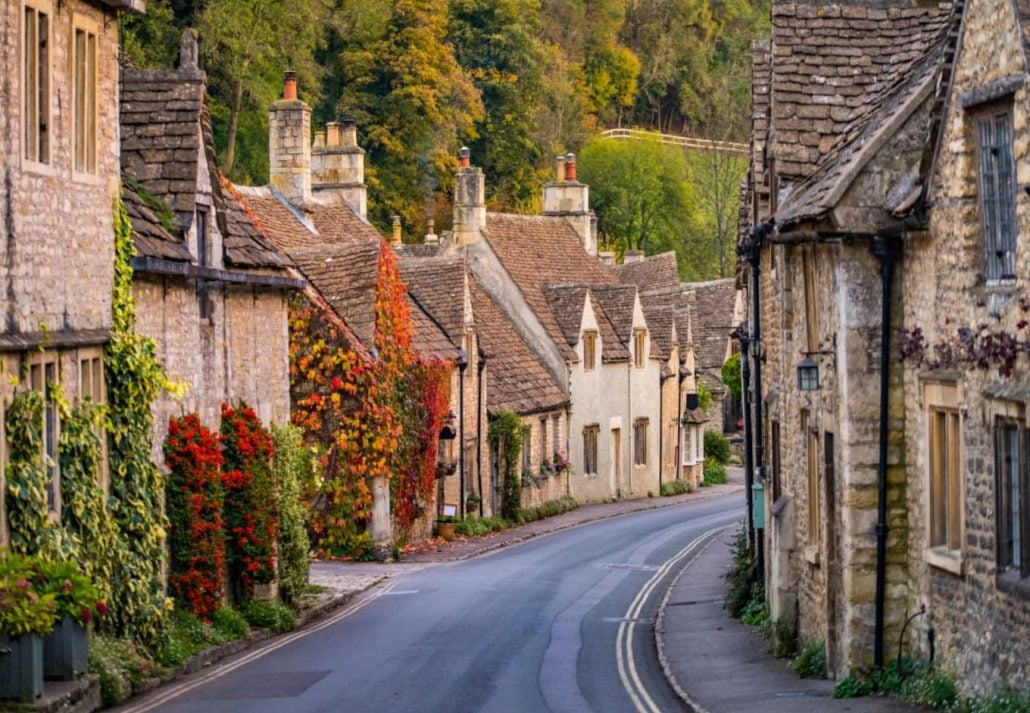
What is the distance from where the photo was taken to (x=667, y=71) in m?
119

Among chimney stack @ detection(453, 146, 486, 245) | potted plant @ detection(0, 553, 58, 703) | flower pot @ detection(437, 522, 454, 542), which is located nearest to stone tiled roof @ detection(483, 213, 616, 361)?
chimney stack @ detection(453, 146, 486, 245)

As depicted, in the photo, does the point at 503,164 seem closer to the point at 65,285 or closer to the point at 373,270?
the point at 373,270

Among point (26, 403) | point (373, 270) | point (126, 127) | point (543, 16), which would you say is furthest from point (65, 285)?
point (543, 16)

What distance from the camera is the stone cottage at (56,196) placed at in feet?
58.5

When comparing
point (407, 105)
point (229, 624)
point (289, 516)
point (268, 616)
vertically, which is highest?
point (407, 105)

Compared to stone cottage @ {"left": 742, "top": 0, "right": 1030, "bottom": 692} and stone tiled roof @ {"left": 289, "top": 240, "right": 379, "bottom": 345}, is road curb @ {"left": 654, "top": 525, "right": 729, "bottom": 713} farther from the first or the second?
stone tiled roof @ {"left": 289, "top": 240, "right": 379, "bottom": 345}

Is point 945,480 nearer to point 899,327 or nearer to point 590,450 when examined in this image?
point 899,327

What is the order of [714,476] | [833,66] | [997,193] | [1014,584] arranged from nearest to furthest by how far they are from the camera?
[1014,584] < [997,193] < [833,66] < [714,476]

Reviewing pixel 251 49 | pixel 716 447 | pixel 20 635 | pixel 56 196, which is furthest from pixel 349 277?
pixel 716 447

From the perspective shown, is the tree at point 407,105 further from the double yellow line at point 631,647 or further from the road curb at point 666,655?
the road curb at point 666,655

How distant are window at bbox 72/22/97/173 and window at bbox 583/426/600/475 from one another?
123 ft

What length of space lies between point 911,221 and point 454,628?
11.2m

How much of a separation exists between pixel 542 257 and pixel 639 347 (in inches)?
180

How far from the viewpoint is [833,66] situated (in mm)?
22547
